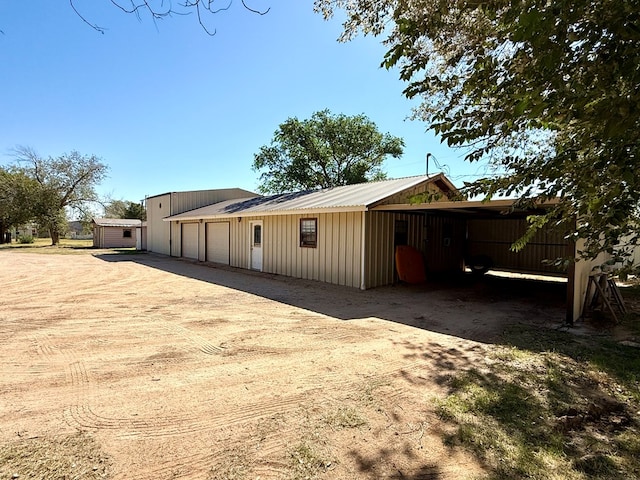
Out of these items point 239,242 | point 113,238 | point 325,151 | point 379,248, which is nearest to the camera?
point 379,248

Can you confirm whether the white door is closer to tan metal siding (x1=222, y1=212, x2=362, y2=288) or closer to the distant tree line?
tan metal siding (x1=222, y1=212, x2=362, y2=288)

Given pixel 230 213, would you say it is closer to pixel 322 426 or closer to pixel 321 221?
pixel 321 221

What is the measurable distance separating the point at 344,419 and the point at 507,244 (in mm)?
14264

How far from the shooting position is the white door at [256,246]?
1373 cm

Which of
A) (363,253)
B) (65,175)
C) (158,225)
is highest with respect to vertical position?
(65,175)

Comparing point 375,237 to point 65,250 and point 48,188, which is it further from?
point 48,188

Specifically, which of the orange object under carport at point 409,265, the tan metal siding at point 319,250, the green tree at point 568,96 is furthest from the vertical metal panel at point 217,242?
the green tree at point 568,96

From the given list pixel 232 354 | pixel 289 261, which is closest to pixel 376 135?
pixel 289 261

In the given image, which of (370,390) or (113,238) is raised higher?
(113,238)

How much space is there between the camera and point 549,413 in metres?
3.04

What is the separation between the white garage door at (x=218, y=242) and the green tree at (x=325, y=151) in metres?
14.9

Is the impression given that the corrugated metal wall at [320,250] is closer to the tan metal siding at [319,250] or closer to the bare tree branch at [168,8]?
the tan metal siding at [319,250]


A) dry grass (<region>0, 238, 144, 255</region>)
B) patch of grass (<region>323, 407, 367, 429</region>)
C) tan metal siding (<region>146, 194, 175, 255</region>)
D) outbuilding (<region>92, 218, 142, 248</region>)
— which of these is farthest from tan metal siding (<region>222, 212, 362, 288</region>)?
outbuilding (<region>92, 218, 142, 248</region>)

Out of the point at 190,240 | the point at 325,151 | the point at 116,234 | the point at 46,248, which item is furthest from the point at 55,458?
the point at 116,234
